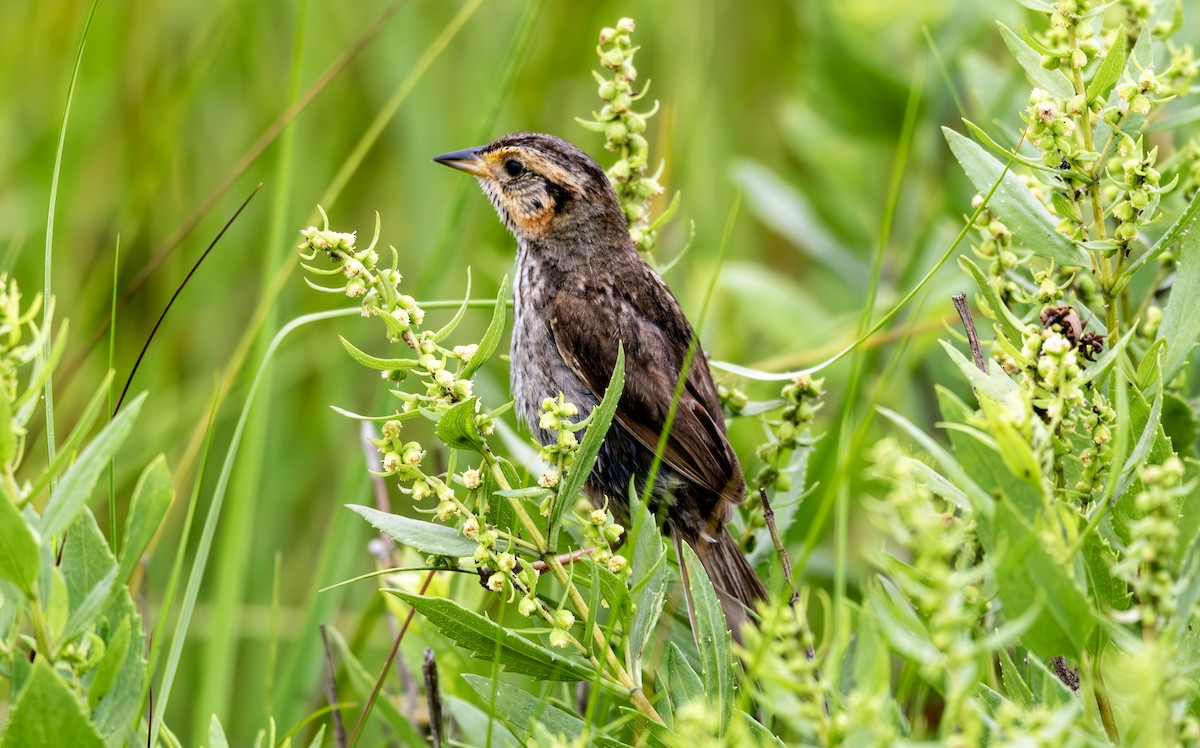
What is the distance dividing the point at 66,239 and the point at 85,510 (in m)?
3.93

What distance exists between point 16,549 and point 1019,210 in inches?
52.0

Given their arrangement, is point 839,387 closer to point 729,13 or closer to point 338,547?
point 338,547

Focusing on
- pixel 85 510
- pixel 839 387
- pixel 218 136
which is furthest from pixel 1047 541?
pixel 218 136

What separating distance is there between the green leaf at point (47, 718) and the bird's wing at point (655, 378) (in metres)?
1.59

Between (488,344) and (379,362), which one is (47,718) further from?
(488,344)

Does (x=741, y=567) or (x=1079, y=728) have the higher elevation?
(x=1079, y=728)

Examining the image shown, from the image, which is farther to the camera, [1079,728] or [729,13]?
[729,13]

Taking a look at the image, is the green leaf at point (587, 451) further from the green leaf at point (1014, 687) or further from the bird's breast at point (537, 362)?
the bird's breast at point (537, 362)

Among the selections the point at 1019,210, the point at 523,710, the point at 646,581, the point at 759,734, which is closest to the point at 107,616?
the point at 523,710

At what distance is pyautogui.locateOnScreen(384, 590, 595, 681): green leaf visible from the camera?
168 cm

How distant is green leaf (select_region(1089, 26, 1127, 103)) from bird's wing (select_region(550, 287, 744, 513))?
4.07 feet

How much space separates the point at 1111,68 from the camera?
1760mm

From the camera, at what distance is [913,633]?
55.1 inches

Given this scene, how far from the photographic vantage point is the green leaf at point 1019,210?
1864 millimetres
